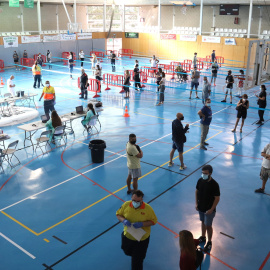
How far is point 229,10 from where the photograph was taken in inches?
1534

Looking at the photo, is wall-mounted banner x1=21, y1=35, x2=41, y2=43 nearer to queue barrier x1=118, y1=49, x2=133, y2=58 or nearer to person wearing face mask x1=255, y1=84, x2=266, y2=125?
queue barrier x1=118, y1=49, x2=133, y2=58

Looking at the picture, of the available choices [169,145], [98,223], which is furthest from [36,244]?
[169,145]

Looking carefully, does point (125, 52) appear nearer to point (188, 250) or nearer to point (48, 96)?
point (48, 96)

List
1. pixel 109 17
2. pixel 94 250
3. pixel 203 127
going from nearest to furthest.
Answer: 1. pixel 94 250
2. pixel 203 127
3. pixel 109 17

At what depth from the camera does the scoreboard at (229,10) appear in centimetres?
3844

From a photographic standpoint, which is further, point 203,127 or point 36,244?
point 203,127

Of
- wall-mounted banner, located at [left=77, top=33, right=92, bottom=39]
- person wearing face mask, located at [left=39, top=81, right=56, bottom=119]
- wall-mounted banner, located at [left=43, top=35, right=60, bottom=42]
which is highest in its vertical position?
wall-mounted banner, located at [left=77, top=33, right=92, bottom=39]

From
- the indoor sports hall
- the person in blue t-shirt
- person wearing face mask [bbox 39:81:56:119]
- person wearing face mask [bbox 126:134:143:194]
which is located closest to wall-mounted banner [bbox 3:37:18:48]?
the indoor sports hall

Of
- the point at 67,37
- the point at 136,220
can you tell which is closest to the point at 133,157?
the point at 136,220

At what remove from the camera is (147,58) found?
44.8 metres

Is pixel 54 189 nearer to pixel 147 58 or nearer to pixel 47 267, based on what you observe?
pixel 47 267

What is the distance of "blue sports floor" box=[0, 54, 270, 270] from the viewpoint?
7.40 metres

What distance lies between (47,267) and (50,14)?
137ft

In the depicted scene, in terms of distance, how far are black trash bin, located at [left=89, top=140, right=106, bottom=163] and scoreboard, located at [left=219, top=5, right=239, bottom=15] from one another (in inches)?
1265
